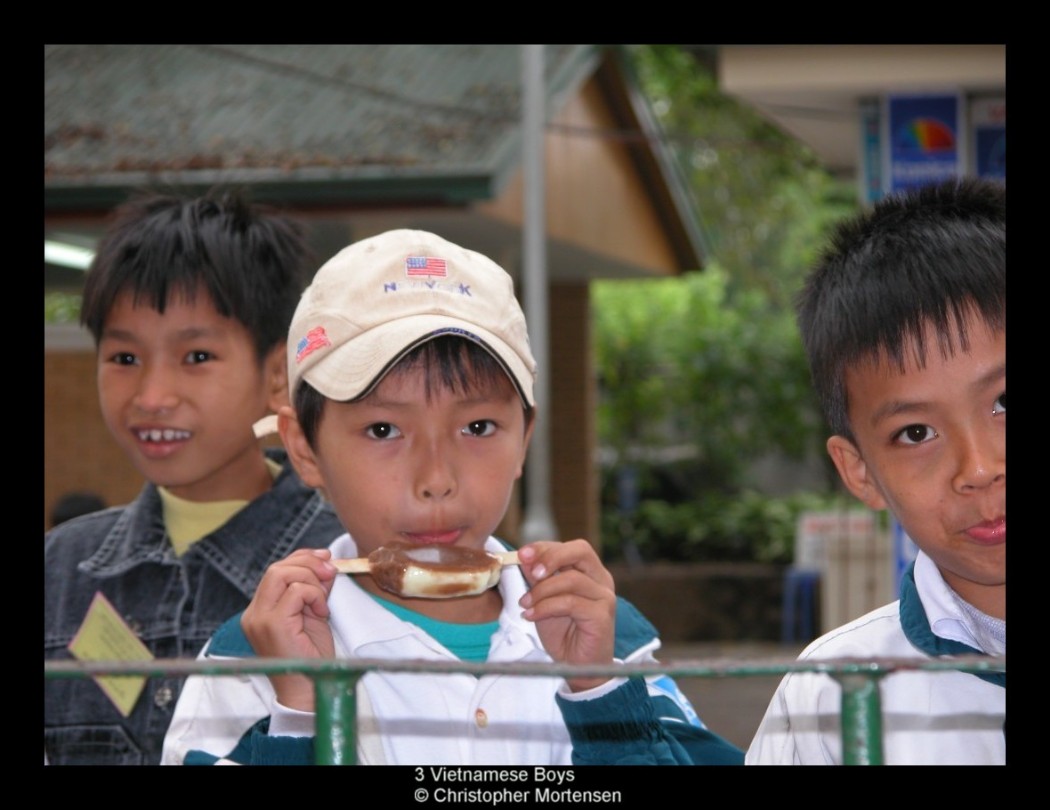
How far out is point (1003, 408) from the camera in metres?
1.66

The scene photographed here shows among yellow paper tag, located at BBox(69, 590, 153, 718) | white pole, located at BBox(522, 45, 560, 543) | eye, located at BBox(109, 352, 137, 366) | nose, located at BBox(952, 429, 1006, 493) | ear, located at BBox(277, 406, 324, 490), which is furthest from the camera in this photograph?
white pole, located at BBox(522, 45, 560, 543)

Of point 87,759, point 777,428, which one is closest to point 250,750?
point 87,759

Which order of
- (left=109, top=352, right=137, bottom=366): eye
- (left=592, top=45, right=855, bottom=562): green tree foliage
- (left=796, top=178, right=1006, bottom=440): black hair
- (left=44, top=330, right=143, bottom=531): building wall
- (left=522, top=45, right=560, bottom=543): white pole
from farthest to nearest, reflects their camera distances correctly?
(left=592, top=45, right=855, bottom=562): green tree foliage < (left=44, top=330, right=143, bottom=531): building wall < (left=522, top=45, right=560, bottom=543): white pole < (left=109, top=352, right=137, bottom=366): eye < (left=796, top=178, right=1006, bottom=440): black hair

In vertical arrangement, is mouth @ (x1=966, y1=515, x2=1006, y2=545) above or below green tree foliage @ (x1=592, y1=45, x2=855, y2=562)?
below

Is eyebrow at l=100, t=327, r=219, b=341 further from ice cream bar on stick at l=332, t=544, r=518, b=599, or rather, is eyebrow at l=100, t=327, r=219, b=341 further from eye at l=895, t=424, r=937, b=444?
eye at l=895, t=424, r=937, b=444

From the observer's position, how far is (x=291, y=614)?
5.55 ft

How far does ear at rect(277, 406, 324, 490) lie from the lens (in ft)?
6.72

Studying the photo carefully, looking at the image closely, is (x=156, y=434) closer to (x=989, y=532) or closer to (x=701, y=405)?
(x=989, y=532)

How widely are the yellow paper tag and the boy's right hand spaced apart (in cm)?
72

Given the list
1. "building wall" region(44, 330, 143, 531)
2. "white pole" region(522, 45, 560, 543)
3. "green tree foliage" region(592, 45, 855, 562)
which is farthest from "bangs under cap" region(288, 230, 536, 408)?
"green tree foliage" region(592, 45, 855, 562)

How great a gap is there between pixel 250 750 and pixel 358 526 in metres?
0.36

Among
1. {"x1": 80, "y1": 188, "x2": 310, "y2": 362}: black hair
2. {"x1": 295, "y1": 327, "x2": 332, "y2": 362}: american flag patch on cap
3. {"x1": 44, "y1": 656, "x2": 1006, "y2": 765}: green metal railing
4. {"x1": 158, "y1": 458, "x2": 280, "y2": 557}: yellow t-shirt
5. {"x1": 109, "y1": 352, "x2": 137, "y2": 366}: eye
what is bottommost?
{"x1": 44, "y1": 656, "x2": 1006, "y2": 765}: green metal railing

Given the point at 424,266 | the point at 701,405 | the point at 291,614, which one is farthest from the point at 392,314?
the point at 701,405

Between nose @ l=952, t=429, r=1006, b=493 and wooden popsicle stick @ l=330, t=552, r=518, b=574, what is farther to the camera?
wooden popsicle stick @ l=330, t=552, r=518, b=574
